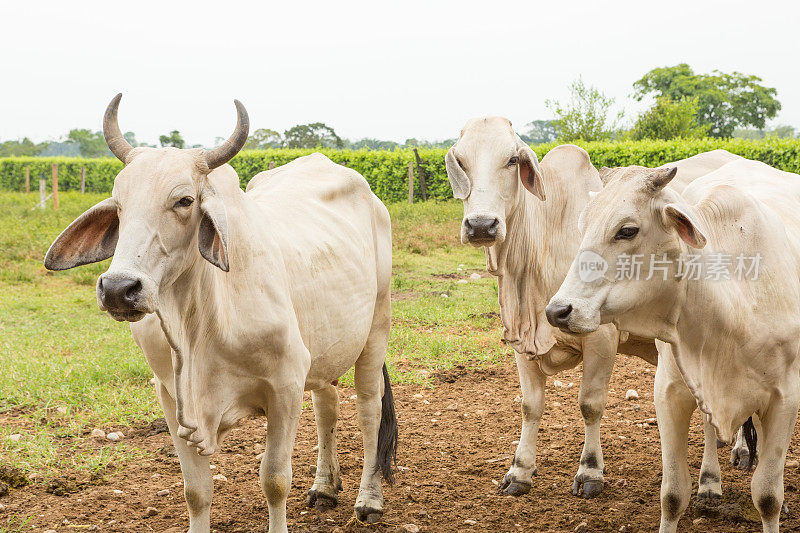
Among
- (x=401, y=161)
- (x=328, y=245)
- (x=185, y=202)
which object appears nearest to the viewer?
(x=185, y=202)

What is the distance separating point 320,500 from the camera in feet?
13.4

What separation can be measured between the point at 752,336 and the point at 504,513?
67.1 inches

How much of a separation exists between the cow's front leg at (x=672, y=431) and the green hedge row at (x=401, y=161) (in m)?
13.2

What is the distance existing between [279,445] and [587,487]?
1948 mm

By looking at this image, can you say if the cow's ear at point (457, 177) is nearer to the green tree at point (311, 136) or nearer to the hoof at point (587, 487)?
the hoof at point (587, 487)

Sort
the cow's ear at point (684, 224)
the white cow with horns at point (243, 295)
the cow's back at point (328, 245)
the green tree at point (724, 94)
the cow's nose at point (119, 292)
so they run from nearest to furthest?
the cow's nose at point (119, 292)
the white cow with horns at point (243, 295)
the cow's ear at point (684, 224)
the cow's back at point (328, 245)
the green tree at point (724, 94)

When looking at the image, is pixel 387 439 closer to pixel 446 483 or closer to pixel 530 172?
pixel 446 483

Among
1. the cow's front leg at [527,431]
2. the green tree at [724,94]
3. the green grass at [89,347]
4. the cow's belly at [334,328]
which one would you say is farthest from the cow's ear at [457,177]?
the green tree at [724,94]

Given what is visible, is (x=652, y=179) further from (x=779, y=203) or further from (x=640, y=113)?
(x=640, y=113)

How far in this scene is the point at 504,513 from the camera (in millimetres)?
3986

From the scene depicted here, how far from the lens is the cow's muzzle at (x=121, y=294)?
226 centimetres

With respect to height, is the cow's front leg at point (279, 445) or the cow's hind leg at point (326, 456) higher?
the cow's front leg at point (279, 445)

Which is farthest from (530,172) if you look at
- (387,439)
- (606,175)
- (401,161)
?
(401,161)

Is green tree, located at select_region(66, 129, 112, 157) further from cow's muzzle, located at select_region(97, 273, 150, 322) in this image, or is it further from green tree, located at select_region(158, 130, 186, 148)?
cow's muzzle, located at select_region(97, 273, 150, 322)
